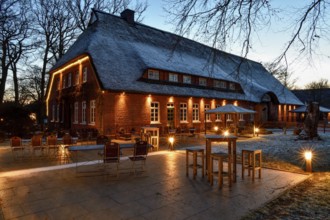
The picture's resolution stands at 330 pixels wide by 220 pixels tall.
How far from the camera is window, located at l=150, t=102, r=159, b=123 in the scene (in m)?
19.2

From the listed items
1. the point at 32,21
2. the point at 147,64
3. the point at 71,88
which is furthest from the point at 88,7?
the point at 147,64

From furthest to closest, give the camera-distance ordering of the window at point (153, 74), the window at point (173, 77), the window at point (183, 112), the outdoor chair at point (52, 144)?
the window at point (183, 112), the window at point (173, 77), the window at point (153, 74), the outdoor chair at point (52, 144)

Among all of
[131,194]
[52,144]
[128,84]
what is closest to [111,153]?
[131,194]

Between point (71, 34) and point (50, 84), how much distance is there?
6.88 metres

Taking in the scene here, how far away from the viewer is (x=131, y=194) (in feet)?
17.3

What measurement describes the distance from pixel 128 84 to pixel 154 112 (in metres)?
3.55

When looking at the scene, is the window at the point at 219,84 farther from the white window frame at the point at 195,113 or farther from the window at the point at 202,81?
the white window frame at the point at 195,113

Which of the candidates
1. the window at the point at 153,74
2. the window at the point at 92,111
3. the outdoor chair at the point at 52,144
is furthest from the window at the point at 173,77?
the outdoor chair at the point at 52,144

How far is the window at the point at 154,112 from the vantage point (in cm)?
1920

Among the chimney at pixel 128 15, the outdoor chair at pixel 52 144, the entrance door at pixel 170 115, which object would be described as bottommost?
the outdoor chair at pixel 52 144

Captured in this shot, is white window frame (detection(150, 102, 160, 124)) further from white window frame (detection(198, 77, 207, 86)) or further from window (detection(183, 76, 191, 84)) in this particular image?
white window frame (detection(198, 77, 207, 86))

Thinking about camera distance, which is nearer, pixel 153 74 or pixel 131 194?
pixel 131 194

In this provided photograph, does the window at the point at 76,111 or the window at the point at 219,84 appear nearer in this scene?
the window at the point at 76,111

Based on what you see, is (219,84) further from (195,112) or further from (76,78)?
(76,78)
